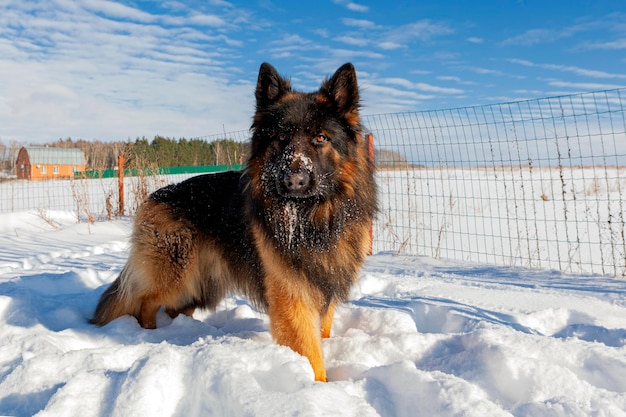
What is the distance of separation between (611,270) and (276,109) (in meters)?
6.75

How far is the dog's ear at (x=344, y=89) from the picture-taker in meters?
3.36

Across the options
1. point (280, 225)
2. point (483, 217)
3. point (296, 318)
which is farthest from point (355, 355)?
point (483, 217)

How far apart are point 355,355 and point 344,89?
1.97 meters

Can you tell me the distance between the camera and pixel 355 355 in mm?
3117

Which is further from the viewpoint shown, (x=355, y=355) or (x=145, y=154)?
(x=145, y=154)

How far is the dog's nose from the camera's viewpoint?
2.87 meters

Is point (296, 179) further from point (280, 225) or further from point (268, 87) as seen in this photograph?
point (268, 87)

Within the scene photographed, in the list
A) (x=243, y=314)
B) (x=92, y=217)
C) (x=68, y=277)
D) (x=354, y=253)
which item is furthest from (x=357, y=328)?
(x=92, y=217)

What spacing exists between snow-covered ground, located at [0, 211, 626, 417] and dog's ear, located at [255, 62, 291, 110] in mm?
1823

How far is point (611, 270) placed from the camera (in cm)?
726

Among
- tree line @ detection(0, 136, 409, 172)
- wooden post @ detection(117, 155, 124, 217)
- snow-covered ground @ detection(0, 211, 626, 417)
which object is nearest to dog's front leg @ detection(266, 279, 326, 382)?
snow-covered ground @ detection(0, 211, 626, 417)

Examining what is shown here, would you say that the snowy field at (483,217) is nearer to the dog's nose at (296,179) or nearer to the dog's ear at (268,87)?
the dog's ear at (268,87)

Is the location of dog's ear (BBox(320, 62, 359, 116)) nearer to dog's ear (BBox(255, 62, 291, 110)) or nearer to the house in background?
dog's ear (BBox(255, 62, 291, 110))

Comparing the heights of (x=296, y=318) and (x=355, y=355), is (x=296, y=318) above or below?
above
